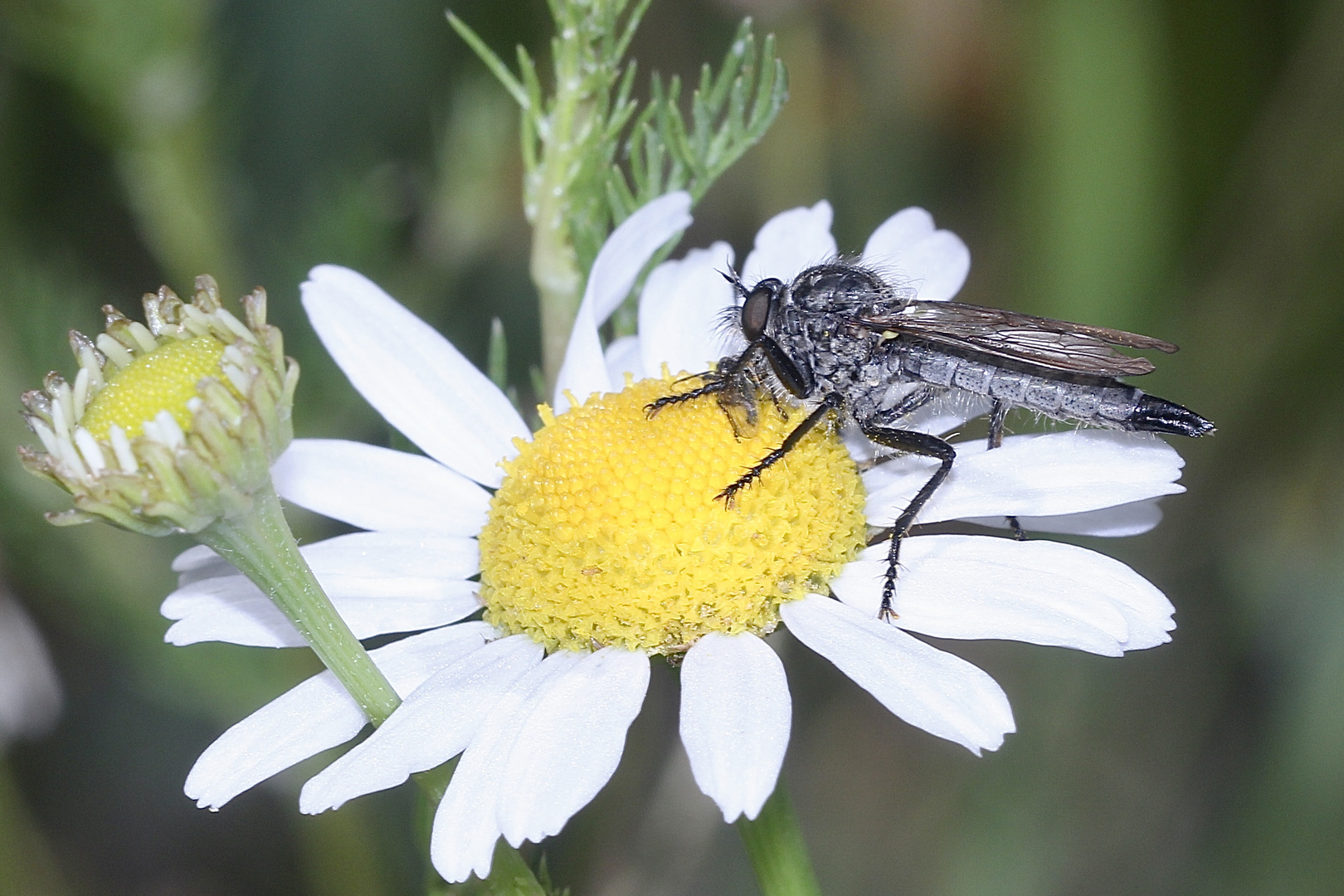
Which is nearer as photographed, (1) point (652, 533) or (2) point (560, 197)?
(1) point (652, 533)

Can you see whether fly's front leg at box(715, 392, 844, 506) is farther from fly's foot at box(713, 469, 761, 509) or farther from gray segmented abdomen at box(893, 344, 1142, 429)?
gray segmented abdomen at box(893, 344, 1142, 429)

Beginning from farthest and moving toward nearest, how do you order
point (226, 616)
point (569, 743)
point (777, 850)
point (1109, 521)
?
point (1109, 521)
point (226, 616)
point (777, 850)
point (569, 743)

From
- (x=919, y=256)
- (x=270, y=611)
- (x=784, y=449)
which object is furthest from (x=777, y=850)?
(x=919, y=256)

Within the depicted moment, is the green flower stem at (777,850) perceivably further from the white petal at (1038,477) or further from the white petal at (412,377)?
the white petal at (412,377)

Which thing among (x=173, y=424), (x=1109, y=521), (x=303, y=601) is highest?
(x=173, y=424)

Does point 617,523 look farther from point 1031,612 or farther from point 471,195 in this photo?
point 471,195

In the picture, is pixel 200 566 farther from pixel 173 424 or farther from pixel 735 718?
pixel 735 718

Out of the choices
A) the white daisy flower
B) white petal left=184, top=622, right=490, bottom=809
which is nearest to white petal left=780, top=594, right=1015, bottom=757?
the white daisy flower
